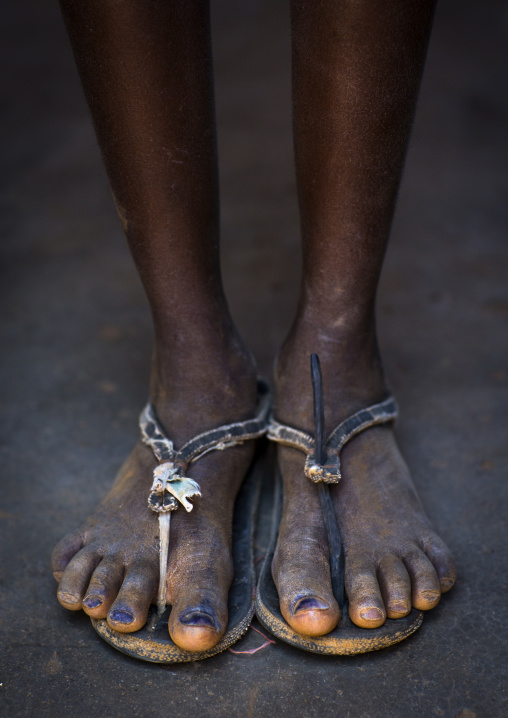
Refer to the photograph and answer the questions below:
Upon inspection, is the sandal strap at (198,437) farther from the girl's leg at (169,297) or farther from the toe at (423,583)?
the toe at (423,583)

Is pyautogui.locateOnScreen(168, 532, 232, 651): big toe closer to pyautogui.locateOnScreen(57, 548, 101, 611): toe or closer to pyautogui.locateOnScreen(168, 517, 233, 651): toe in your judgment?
pyautogui.locateOnScreen(168, 517, 233, 651): toe

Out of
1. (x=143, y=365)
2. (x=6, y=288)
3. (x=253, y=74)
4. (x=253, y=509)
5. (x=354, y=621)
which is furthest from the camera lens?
(x=253, y=74)

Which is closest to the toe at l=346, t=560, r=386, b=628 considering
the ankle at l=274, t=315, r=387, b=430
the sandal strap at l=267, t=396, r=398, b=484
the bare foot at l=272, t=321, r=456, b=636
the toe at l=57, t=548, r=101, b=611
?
the bare foot at l=272, t=321, r=456, b=636

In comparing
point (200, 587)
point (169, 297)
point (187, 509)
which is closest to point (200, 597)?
point (200, 587)

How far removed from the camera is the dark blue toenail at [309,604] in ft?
2.65

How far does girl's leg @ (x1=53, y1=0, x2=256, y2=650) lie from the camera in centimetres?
84

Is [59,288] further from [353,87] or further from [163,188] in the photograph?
[353,87]

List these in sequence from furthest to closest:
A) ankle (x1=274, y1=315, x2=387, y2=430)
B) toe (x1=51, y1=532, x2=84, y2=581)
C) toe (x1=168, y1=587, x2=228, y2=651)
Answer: ankle (x1=274, y1=315, x2=387, y2=430) < toe (x1=51, y1=532, x2=84, y2=581) < toe (x1=168, y1=587, x2=228, y2=651)

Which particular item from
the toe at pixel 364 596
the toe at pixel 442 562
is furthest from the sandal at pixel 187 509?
the toe at pixel 442 562

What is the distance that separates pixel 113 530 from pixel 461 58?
288cm

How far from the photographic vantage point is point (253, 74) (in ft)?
9.65

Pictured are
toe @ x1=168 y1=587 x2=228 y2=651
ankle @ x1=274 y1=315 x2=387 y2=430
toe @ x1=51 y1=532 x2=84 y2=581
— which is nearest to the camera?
toe @ x1=168 y1=587 x2=228 y2=651

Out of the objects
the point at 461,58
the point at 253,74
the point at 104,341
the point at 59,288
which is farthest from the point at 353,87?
the point at 461,58

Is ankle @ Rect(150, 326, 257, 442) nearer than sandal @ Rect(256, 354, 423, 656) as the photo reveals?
No
